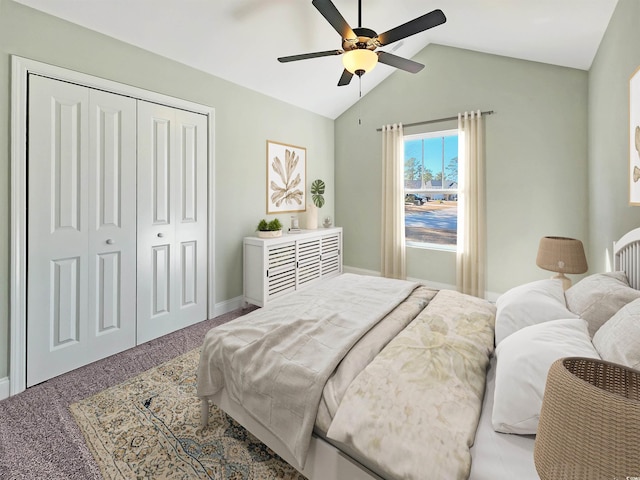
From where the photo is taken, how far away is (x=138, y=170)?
9.15 feet

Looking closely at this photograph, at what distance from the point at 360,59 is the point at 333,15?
1.11ft

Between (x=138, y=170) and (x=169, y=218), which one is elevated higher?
(x=138, y=170)

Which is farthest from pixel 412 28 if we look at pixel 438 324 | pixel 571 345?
pixel 571 345

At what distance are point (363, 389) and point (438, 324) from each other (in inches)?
28.9

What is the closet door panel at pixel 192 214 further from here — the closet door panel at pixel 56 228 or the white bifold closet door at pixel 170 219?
the closet door panel at pixel 56 228

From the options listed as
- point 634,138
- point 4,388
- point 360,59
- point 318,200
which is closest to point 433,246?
point 318,200

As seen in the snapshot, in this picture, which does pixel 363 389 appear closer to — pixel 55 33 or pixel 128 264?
pixel 128 264

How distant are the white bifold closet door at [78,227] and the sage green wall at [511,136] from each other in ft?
11.4

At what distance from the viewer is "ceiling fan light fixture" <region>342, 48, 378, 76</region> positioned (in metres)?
2.19

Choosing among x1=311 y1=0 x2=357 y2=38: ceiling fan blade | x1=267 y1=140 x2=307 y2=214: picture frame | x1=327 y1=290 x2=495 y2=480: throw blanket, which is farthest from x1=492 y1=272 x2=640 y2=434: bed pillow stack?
x1=267 y1=140 x2=307 y2=214: picture frame

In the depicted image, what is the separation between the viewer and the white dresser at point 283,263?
143 inches

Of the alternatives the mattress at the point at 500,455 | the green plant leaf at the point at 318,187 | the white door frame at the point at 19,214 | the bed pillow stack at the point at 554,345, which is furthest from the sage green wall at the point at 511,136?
the white door frame at the point at 19,214

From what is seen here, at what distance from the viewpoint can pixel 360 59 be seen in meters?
2.21

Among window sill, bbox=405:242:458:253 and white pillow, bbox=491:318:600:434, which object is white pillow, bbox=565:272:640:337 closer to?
white pillow, bbox=491:318:600:434
